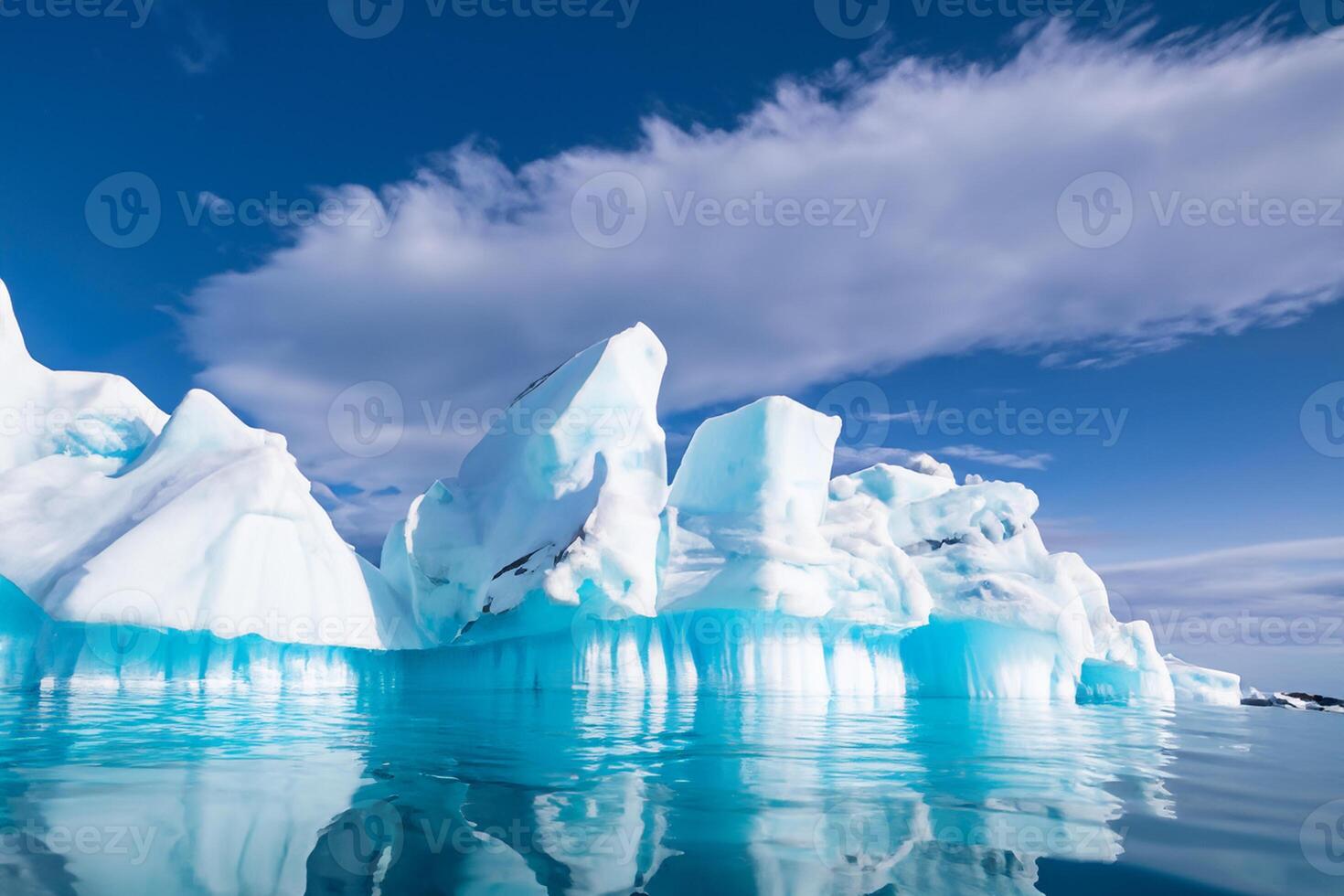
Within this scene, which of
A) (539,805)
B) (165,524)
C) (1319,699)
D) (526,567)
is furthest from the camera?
(1319,699)

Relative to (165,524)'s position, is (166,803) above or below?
below

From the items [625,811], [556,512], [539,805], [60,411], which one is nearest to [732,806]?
[625,811]

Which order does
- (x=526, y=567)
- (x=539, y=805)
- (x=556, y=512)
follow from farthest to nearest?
(x=556, y=512) → (x=526, y=567) → (x=539, y=805)

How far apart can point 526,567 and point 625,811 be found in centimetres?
1264

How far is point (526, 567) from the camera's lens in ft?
57.1

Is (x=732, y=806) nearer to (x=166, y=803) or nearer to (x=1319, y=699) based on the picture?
(x=166, y=803)

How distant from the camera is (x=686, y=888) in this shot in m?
3.73

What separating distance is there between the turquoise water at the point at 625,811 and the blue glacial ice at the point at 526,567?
587 cm

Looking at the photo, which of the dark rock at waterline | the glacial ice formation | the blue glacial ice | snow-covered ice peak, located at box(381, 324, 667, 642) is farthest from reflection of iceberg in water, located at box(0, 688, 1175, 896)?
the dark rock at waterline

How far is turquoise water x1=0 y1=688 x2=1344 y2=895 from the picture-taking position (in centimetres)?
385

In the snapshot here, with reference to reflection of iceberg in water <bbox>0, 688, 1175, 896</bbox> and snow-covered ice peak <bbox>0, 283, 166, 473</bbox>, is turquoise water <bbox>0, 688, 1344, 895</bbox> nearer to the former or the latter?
reflection of iceberg in water <bbox>0, 688, 1175, 896</bbox>

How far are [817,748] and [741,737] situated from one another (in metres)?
1.10

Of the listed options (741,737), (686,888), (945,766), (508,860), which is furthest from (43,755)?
(945,766)

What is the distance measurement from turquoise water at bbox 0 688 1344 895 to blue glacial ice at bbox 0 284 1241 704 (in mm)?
5870
